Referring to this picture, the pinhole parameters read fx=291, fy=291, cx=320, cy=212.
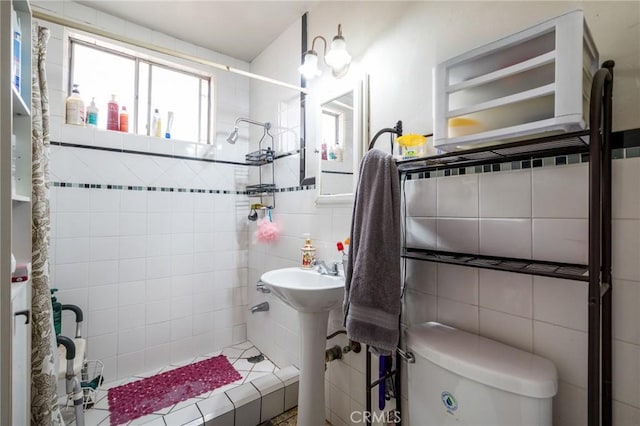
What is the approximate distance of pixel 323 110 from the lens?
5.63 feet

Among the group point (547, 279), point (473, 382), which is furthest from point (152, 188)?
point (547, 279)

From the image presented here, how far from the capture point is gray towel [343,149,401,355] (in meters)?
0.99

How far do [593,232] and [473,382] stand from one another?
0.49 metres

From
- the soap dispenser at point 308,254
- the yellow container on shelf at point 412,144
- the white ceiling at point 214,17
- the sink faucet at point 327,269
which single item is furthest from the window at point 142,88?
the yellow container on shelf at point 412,144

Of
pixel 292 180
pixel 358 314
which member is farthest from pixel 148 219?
pixel 358 314

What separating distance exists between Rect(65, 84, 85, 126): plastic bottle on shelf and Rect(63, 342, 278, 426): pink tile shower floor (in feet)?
5.40

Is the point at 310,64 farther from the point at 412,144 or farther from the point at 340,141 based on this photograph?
the point at 412,144

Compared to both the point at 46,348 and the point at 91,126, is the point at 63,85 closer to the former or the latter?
the point at 91,126

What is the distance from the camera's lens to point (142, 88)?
7.11 ft

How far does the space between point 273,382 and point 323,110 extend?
1.59 metres

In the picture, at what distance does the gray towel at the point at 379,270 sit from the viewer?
Result: 989 millimetres

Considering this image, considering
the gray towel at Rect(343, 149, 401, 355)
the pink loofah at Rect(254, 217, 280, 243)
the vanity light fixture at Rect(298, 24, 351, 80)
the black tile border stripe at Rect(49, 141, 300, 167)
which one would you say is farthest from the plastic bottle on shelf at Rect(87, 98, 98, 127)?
the gray towel at Rect(343, 149, 401, 355)

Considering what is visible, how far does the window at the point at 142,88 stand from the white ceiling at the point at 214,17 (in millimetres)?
268

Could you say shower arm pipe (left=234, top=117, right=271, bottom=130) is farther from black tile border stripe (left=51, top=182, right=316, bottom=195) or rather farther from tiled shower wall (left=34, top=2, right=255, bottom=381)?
black tile border stripe (left=51, top=182, right=316, bottom=195)
